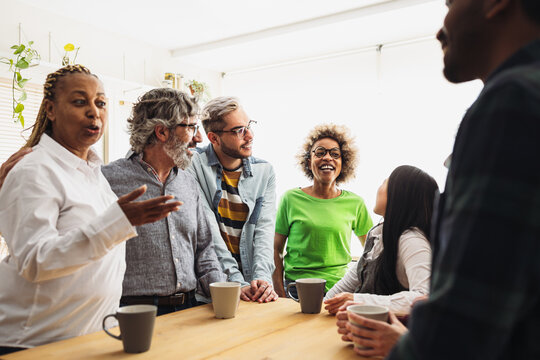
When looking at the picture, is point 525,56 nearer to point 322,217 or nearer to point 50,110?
point 50,110

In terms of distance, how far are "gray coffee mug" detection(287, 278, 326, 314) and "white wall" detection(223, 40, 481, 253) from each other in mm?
2391

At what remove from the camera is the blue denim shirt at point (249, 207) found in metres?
1.95

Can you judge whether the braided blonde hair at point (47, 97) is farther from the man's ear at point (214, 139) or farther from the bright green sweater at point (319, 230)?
the bright green sweater at point (319, 230)

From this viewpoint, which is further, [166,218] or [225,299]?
[166,218]

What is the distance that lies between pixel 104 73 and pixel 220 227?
3.05 meters

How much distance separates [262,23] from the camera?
14.1 feet

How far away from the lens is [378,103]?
4547 mm

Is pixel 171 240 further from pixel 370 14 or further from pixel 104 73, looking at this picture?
pixel 104 73

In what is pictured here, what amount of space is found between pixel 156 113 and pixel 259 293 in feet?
2.74

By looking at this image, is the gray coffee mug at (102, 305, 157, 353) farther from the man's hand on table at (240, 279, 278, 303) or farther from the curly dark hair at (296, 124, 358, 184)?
the curly dark hair at (296, 124, 358, 184)

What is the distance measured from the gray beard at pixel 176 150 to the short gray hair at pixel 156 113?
6 centimetres

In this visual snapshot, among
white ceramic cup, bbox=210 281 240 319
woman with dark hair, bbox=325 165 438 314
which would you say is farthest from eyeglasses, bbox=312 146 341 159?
white ceramic cup, bbox=210 281 240 319

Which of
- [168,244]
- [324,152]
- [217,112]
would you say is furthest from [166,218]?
[324,152]

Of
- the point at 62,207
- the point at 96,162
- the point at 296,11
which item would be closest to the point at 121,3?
the point at 296,11
